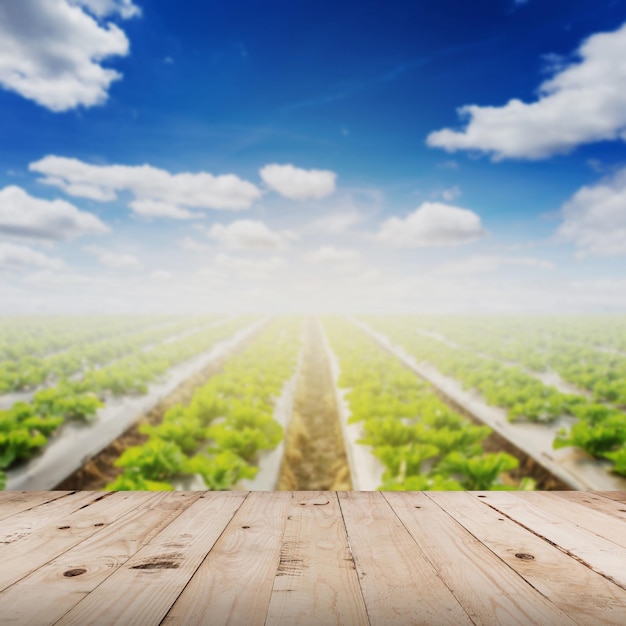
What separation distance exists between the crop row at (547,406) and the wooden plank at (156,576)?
183 inches

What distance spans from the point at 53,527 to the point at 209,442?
4.62 meters

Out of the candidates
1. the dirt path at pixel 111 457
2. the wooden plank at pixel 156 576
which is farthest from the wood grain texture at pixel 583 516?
the dirt path at pixel 111 457

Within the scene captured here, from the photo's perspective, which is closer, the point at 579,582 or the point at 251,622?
the point at 251,622

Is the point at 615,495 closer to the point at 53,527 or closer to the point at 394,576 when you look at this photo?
the point at 394,576

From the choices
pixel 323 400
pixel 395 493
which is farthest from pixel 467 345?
pixel 395 493

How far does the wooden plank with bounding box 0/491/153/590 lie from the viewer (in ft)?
3.86

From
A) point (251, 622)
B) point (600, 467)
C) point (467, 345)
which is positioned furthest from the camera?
point (467, 345)

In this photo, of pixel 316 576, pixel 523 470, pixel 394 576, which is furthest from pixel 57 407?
pixel 523 470

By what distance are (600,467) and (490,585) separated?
16.0 feet

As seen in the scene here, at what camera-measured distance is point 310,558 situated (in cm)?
119

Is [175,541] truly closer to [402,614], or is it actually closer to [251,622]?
[251,622]

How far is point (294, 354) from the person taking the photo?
13461mm

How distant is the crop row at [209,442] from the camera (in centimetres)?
415

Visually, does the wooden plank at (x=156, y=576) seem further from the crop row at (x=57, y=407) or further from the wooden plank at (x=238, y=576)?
the crop row at (x=57, y=407)
